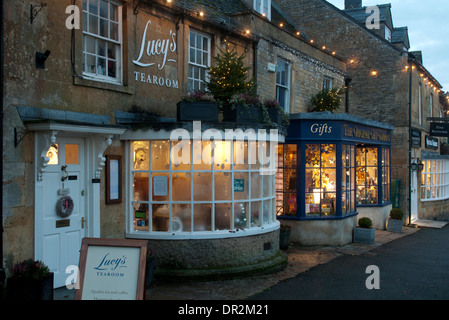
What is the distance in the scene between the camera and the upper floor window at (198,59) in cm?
1066

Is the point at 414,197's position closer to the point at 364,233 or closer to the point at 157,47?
the point at 364,233

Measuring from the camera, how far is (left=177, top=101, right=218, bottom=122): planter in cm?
881

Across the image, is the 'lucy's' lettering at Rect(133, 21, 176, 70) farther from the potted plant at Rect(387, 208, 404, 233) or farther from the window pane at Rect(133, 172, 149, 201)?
the potted plant at Rect(387, 208, 404, 233)

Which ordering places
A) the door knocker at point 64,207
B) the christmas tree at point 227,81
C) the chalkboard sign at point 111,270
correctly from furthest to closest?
1. the christmas tree at point 227,81
2. the door knocker at point 64,207
3. the chalkboard sign at point 111,270

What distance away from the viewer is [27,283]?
20.4ft

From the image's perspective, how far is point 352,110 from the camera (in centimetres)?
2000

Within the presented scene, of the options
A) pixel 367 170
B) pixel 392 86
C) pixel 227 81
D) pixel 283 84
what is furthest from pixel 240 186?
Answer: pixel 392 86

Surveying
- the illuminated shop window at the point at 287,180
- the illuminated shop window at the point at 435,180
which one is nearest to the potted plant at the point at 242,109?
the illuminated shop window at the point at 287,180

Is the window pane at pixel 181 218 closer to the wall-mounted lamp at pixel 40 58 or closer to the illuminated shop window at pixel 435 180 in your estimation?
the wall-mounted lamp at pixel 40 58

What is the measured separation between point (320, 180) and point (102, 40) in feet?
24.5
